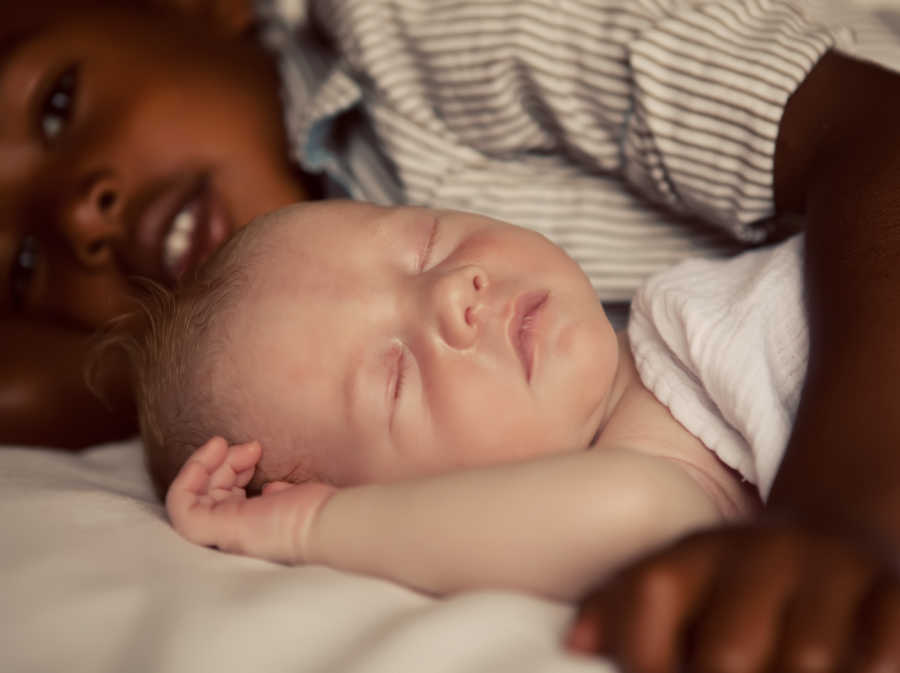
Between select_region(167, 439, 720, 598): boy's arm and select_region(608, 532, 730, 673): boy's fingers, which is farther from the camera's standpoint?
select_region(167, 439, 720, 598): boy's arm

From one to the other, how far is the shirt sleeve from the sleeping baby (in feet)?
0.66

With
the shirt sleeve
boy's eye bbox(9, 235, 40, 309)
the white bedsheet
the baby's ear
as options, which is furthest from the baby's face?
the baby's ear

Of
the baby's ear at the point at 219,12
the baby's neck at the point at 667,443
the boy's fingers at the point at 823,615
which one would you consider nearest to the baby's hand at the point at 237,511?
the baby's neck at the point at 667,443

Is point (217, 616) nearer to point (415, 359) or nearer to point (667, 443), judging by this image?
point (415, 359)

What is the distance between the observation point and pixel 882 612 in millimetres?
404

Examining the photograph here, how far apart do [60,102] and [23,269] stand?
0.27 metres

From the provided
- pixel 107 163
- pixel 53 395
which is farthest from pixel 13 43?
pixel 53 395

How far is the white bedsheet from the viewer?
1.67 ft

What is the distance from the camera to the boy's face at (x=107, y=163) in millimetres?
1272

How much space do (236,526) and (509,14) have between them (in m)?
0.74

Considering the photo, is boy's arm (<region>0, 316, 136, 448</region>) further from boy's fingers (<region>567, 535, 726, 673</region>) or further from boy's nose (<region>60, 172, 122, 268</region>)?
boy's fingers (<region>567, 535, 726, 673</region>)

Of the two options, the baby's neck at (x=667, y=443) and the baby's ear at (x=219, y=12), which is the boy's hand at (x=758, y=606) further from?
the baby's ear at (x=219, y=12)

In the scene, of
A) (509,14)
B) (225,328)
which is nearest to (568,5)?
(509,14)

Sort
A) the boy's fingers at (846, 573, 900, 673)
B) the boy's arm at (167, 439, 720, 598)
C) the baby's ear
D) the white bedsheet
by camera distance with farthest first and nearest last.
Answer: the baby's ear → the boy's arm at (167, 439, 720, 598) → the white bedsheet → the boy's fingers at (846, 573, 900, 673)
